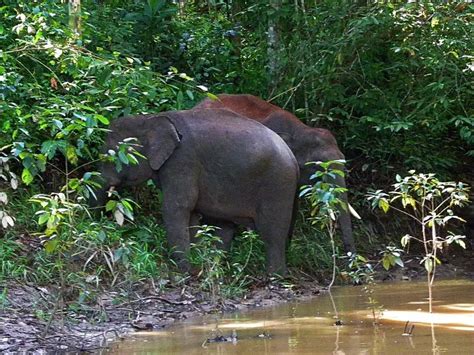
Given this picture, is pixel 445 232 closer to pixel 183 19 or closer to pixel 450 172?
pixel 450 172

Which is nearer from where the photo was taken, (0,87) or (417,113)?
(0,87)

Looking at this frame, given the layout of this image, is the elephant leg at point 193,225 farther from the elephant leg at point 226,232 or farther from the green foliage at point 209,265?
the green foliage at point 209,265

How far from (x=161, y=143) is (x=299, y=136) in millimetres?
1705

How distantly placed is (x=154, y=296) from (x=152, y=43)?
18.0ft

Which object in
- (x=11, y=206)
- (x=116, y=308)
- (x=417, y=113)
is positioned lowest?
(x=116, y=308)

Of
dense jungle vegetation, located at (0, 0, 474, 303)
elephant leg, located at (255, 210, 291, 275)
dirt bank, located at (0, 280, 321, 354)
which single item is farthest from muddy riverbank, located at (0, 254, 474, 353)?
elephant leg, located at (255, 210, 291, 275)

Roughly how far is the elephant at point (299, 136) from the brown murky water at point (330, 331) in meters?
2.10

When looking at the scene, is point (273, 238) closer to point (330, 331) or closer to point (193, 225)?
point (193, 225)

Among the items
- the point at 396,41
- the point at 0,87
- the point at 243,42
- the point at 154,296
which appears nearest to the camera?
the point at 154,296

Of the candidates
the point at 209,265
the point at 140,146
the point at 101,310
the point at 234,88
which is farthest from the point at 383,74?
the point at 101,310

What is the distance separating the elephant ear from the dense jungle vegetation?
0.34 metres

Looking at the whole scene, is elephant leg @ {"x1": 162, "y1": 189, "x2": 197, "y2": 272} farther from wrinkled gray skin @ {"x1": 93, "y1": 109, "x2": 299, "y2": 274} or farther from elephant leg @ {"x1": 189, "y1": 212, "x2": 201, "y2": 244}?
elephant leg @ {"x1": 189, "y1": 212, "x2": 201, "y2": 244}

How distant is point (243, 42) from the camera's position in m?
14.0

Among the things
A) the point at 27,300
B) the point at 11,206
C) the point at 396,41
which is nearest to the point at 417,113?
the point at 396,41
